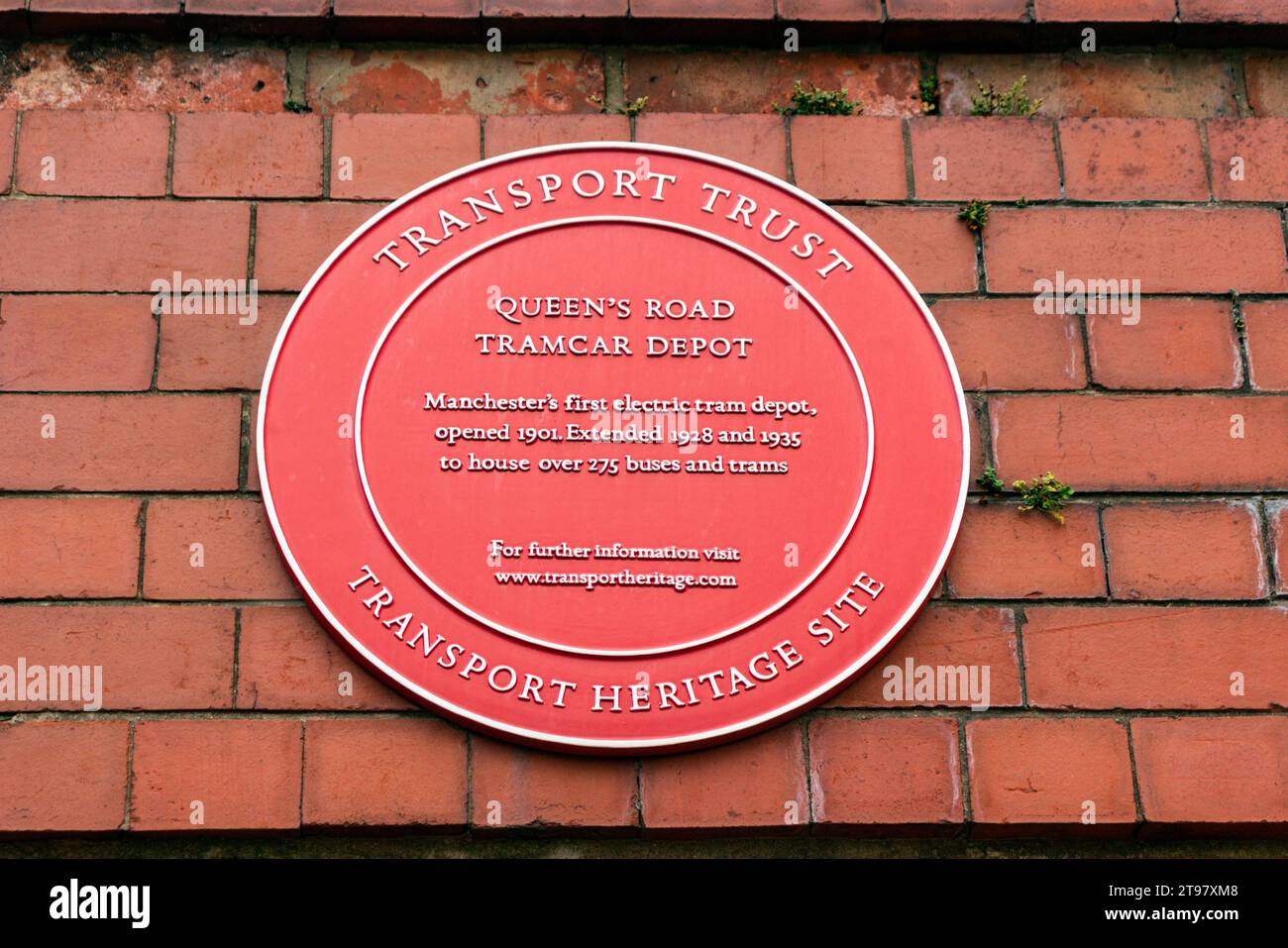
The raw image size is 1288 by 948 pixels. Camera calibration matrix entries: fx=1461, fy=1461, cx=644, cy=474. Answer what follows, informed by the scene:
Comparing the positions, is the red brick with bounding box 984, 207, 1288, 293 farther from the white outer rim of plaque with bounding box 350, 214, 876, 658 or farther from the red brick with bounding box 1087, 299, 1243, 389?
the white outer rim of plaque with bounding box 350, 214, 876, 658

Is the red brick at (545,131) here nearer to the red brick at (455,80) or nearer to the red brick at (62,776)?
the red brick at (455,80)

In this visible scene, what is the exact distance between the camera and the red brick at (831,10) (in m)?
4.05

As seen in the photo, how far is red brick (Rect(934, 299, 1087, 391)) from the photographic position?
148 inches

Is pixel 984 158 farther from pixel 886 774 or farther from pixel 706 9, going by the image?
pixel 886 774

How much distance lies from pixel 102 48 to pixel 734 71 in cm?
175

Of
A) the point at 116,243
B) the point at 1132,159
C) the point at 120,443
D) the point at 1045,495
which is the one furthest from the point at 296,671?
the point at 1132,159

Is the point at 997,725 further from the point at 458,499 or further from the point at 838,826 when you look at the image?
the point at 458,499

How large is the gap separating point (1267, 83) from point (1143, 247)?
723mm

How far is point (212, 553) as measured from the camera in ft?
11.6

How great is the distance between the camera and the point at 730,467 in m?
3.56

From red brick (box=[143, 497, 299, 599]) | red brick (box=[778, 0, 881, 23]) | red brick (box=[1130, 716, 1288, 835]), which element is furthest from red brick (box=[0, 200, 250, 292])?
red brick (box=[1130, 716, 1288, 835])

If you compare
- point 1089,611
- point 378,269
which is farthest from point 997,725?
point 378,269

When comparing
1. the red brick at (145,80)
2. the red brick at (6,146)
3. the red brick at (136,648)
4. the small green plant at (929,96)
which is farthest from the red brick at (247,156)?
the small green plant at (929,96)

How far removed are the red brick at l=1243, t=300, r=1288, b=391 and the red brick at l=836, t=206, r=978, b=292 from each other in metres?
0.73
